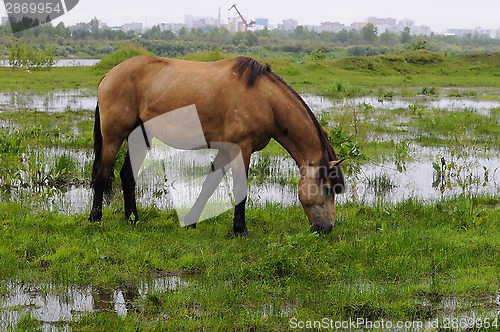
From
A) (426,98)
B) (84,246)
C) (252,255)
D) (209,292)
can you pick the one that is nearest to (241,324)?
(209,292)

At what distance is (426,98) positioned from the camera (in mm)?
22766

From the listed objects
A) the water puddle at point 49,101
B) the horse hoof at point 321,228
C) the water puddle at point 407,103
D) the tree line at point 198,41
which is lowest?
the horse hoof at point 321,228

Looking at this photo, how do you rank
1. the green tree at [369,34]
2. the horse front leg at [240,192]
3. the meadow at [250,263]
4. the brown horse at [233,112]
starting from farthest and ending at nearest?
the green tree at [369,34] < the horse front leg at [240,192] < the brown horse at [233,112] < the meadow at [250,263]

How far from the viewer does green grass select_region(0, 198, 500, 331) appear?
4.88 meters

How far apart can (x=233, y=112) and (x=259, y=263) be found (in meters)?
1.82

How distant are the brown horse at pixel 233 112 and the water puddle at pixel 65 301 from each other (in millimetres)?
1772

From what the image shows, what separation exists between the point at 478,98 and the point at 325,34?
376 ft

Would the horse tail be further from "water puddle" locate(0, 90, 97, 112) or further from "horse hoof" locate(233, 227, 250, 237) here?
"water puddle" locate(0, 90, 97, 112)

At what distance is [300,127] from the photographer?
670 cm

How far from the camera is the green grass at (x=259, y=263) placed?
4.88m

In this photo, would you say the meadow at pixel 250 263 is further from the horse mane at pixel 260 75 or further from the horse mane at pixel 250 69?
the horse mane at pixel 250 69

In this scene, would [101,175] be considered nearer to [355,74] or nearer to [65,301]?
[65,301]

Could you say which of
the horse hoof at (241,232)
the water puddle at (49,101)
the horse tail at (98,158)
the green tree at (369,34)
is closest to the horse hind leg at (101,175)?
the horse tail at (98,158)

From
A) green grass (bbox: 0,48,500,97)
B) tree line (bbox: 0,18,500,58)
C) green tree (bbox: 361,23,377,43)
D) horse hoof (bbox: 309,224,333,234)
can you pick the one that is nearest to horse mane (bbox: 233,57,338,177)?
horse hoof (bbox: 309,224,333,234)
